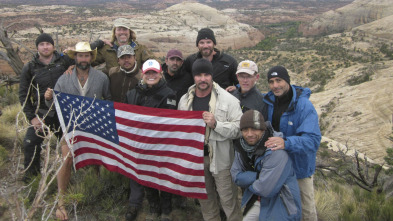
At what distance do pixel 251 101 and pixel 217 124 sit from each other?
688 millimetres

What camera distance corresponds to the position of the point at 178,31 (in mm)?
49906

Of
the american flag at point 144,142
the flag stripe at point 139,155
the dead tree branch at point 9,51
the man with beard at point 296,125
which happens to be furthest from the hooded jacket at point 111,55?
the dead tree branch at point 9,51

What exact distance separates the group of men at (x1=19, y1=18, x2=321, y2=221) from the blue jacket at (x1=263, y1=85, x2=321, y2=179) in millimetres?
10

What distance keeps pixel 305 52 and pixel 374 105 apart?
24.5 metres

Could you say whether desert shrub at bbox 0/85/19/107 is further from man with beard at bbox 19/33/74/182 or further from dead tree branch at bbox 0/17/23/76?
man with beard at bbox 19/33/74/182

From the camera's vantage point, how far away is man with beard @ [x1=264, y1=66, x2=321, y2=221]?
301 centimetres

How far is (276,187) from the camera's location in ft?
9.35

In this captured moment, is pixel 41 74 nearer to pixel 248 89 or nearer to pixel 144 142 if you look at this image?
pixel 144 142

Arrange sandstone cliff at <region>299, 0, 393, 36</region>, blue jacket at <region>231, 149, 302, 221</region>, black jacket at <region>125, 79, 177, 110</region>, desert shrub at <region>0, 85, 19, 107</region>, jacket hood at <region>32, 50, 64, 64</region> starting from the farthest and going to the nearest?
sandstone cliff at <region>299, 0, 393, 36</region>
desert shrub at <region>0, 85, 19, 107</region>
jacket hood at <region>32, 50, 64, 64</region>
black jacket at <region>125, 79, 177, 110</region>
blue jacket at <region>231, 149, 302, 221</region>

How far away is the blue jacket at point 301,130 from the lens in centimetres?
302

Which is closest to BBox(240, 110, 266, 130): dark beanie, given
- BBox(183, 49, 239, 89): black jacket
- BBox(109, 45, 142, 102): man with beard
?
BBox(183, 49, 239, 89): black jacket

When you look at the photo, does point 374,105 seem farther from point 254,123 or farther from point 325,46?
point 325,46

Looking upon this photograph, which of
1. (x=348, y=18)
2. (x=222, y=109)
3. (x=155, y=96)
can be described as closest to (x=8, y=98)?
(x=155, y=96)

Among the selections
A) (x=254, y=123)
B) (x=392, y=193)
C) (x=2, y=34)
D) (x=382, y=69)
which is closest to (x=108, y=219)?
(x=254, y=123)
